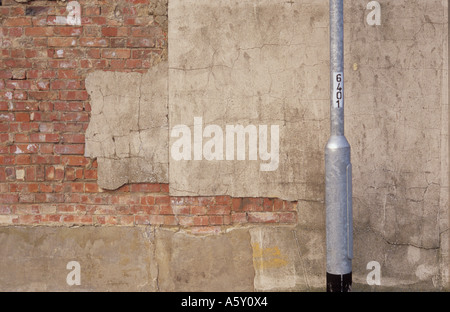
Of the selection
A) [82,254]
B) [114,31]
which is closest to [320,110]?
[114,31]

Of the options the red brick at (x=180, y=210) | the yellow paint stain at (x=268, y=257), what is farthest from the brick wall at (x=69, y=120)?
the yellow paint stain at (x=268, y=257)

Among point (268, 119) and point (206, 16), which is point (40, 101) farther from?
point (268, 119)

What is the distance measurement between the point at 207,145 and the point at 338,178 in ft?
4.25

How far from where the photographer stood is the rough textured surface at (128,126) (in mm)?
3857

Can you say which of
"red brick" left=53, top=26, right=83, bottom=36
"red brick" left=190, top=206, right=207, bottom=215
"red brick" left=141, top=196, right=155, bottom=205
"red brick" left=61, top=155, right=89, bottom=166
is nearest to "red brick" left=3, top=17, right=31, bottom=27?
"red brick" left=53, top=26, right=83, bottom=36

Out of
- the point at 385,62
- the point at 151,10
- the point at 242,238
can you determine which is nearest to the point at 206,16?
the point at 151,10

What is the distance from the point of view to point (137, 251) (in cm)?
386

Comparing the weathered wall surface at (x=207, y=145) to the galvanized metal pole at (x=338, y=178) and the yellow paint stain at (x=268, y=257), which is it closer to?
the yellow paint stain at (x=268, y=257)

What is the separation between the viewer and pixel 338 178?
3.09 meters

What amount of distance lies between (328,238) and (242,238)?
3.06 ft

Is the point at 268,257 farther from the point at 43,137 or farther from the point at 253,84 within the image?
the point at 43,137

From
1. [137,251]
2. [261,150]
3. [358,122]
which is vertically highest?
[358,122]

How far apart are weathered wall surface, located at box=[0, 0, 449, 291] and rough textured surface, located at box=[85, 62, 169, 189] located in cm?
1

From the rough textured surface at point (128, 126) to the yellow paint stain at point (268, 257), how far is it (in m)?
1.10
